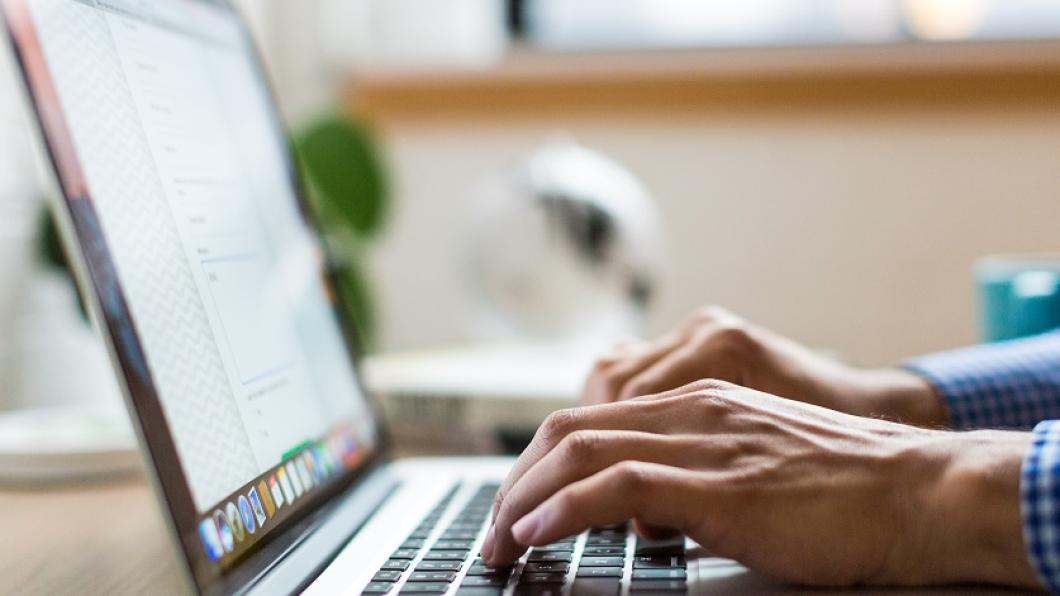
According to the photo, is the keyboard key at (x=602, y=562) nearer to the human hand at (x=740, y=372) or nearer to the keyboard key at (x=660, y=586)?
the keyboard key at (x=660, y=586)

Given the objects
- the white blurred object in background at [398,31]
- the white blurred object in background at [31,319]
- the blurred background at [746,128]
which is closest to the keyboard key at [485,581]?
the white blurred object in background at [31,319]

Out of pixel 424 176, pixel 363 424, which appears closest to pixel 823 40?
pixel 424 176

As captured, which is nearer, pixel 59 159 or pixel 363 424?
pixel 59 159

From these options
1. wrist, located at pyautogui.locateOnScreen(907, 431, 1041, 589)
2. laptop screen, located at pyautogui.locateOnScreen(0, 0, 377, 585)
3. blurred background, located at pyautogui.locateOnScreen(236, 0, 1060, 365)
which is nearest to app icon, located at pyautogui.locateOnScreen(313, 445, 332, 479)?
laptop screen, located at pyautogui.locateOnScreen(0, 0, 377, 585)

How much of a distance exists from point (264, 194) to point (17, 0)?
259 mm

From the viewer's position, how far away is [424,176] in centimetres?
161

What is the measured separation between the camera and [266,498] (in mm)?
483

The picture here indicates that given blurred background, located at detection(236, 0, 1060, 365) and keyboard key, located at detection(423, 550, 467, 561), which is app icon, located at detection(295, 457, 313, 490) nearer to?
keyboard key, located at detection(423, 550, 467, 561)

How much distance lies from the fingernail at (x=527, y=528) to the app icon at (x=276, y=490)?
0.13m

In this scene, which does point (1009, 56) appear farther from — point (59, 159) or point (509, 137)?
point (59, 159)

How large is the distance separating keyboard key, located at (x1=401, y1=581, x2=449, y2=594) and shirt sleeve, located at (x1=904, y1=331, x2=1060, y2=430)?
0.44 m

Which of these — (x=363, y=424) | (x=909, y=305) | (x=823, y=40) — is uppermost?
(x=823, y=40)

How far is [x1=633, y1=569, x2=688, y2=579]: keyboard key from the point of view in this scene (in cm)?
44

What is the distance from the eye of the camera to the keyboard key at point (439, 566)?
0.46m
